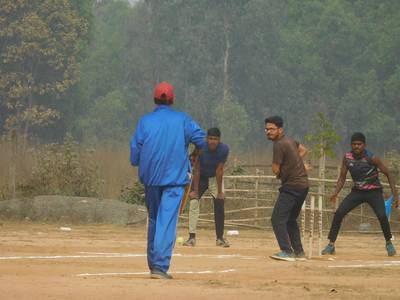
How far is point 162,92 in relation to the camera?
1228cm

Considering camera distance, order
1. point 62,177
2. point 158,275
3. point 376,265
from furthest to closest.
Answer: point 62,177 → point 376,265 → point 158,275

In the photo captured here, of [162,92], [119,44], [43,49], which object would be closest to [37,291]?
[162,92]

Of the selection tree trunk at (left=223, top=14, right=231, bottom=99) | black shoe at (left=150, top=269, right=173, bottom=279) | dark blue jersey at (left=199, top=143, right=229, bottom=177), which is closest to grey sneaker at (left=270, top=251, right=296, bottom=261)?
dark blue jersey at (left=199, top=143, right=229, bottom=177)

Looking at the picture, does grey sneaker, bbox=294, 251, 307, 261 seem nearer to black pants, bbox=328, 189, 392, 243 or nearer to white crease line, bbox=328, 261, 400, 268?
white crease line, bbox=328, 261, 400, 268

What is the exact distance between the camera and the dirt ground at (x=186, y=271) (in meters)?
10.6

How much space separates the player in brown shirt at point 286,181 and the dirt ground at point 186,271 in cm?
32

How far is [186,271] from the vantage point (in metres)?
13.6

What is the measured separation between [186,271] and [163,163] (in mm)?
1857

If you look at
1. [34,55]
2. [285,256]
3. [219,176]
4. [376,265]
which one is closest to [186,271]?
[285,256]

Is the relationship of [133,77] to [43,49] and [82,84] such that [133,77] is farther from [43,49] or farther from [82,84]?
[43,49]

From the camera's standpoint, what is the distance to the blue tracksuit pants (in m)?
12.1

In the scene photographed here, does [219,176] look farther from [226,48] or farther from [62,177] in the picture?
[226,48]

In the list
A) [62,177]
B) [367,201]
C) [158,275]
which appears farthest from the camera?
[62,177]

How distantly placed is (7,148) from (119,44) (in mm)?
53434
